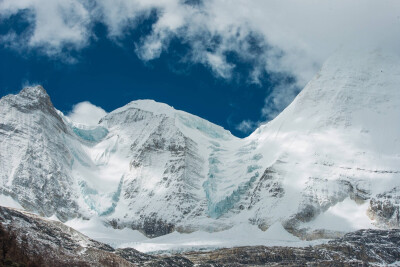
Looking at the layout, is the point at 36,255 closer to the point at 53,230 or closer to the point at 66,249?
the point at 66,249

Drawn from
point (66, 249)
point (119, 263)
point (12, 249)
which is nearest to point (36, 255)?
point (12, 249)

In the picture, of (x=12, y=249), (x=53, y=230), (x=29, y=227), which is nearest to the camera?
(x=12, y=249)

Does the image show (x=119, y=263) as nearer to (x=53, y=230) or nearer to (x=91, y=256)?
(x=91, y=256)

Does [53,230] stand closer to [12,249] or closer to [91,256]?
A: [91,256]

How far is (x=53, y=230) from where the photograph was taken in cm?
19950

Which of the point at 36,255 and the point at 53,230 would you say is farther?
the point at 53,230

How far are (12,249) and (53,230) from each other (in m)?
49.0

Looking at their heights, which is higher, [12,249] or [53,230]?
[53,230]

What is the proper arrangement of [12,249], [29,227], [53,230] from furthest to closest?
[53,230] → [29,227] → [12,249]

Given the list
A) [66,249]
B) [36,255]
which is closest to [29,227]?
[66,249]

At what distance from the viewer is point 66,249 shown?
18075 cm

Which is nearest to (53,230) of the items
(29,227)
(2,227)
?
(29,227)

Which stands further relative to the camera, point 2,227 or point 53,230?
point 53,230

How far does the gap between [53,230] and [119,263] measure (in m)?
24.5
